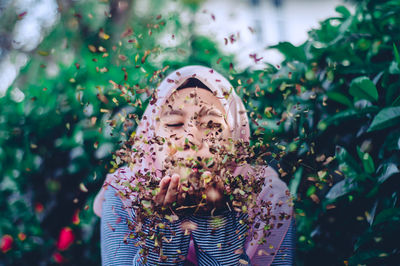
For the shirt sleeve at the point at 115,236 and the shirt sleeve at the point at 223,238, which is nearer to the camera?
the shirt sleeve at the point at 223,238

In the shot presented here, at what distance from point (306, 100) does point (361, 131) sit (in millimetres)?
333

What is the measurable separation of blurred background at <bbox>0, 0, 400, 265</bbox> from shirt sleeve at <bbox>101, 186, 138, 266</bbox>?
263 mm

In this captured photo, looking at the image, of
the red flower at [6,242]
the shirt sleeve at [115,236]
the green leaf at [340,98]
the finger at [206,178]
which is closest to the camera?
the finger at [206,178]

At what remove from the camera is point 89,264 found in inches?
80.7

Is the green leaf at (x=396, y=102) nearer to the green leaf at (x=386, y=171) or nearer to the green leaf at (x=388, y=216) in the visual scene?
the green leaf at (x=386, y=171)

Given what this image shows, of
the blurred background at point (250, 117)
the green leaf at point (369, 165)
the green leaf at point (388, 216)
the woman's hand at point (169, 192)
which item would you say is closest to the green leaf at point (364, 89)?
the blurred background at point (250, 117)

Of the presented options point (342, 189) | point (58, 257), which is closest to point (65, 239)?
point (58, 257)

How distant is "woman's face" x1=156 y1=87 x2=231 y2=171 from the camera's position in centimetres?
130

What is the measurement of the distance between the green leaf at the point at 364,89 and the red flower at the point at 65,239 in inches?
73.2

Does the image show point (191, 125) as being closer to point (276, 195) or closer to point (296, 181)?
point (276, 195)

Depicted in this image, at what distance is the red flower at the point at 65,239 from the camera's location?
202 cm

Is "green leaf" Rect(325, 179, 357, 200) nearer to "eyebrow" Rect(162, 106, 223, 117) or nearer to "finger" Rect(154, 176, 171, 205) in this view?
"eyebrow" Rect(162, 106, 223, 117)

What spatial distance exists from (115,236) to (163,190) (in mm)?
531

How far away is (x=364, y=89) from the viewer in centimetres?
147
